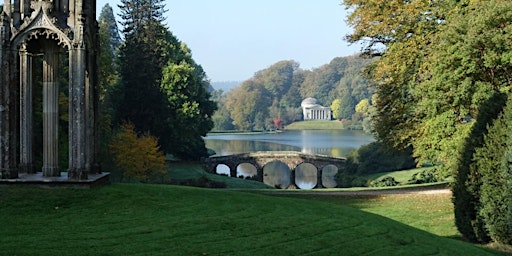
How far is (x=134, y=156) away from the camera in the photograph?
1412 inches

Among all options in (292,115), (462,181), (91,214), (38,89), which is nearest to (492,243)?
(462,181)

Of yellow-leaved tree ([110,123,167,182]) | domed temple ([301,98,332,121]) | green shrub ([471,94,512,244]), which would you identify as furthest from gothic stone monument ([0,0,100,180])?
domed temple ([301,98,332,121])

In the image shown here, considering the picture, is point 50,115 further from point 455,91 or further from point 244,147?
point 244,147

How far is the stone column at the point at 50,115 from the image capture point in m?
14.1

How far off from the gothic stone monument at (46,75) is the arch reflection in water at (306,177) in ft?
162

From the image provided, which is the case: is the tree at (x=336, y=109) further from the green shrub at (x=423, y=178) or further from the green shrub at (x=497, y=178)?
the green shrub at (x=497, y=178)

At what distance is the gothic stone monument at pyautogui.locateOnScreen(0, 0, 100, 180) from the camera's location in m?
13.4

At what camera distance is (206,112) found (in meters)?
57.1

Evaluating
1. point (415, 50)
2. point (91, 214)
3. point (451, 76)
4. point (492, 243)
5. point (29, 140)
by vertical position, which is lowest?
point (492, 243)

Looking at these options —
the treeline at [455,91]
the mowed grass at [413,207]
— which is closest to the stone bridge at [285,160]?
the treeline at [455,91]

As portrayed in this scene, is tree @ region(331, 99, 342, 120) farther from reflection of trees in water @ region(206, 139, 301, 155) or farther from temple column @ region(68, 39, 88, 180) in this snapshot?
temple column @ region(68, 39, 88, 180)

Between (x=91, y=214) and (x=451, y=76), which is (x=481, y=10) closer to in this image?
(x=451, y=76)

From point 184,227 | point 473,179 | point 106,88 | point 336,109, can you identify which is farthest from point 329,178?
point 336,109

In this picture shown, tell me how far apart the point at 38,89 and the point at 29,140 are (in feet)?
42.1
